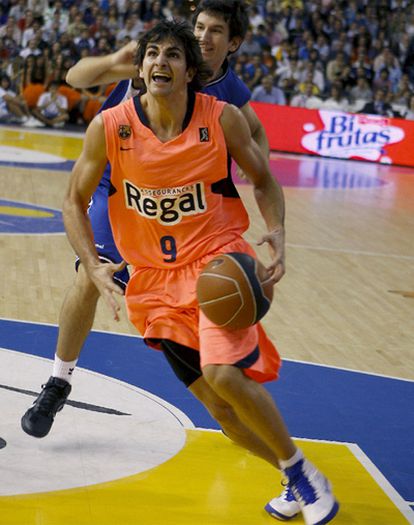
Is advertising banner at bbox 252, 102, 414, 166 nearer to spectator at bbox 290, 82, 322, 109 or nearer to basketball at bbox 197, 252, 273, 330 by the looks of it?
spectator at bbox 290, 82, 322, 109

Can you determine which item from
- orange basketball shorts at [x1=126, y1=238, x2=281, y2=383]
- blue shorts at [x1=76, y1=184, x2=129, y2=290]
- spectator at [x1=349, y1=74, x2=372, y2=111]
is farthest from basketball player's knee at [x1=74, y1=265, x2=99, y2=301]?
spectator at [x1=349, y1=74, x2=372, y2=111]

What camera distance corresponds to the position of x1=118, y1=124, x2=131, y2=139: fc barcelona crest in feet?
15.0

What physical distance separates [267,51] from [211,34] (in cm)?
1738

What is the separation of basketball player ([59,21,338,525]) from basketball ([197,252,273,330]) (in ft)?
0.38

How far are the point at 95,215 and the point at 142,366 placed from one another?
139 cm

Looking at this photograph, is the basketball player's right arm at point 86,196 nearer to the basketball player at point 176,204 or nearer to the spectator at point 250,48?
the basketball player at point 176,204

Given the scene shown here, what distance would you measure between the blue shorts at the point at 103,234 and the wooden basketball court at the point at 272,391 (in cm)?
81

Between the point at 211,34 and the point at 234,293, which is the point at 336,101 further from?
the point at 234,293

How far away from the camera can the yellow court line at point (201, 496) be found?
4.44 metres

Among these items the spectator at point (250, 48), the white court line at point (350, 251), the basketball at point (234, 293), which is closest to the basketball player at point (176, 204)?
the basketball at point (234, 293)

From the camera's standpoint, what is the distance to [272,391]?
6.35m

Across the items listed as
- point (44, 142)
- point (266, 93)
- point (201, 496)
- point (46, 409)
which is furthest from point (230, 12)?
point (266, 93)

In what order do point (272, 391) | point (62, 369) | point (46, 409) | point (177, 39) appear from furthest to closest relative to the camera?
point (272, 391), point (62, 369), point (46, 409), point (177, 39)

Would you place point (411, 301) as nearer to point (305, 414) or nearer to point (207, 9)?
point (305, 414)
